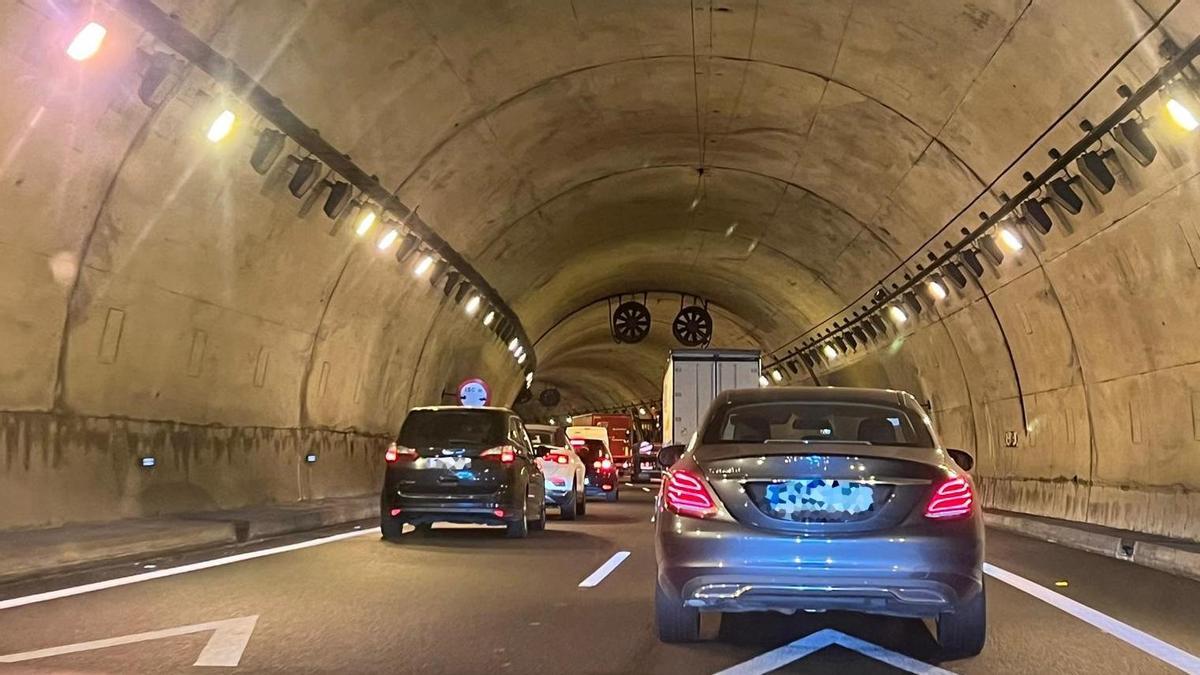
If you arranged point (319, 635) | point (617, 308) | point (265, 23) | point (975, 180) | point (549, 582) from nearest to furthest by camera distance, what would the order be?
point (319, 635)
point (549, 582)
point (265, 23)
point (975, 180)
point (617, 308)

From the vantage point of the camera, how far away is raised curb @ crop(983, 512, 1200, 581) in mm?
11711

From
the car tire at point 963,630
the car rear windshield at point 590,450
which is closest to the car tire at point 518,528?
the car tire at point 963,630

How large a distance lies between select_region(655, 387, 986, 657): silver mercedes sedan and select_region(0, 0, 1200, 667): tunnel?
5.60 m

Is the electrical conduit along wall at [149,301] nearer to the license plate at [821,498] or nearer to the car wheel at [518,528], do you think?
the car wheel at [518,528]

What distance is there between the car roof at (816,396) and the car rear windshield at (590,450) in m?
19.9

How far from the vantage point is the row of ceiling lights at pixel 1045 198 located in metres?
10.5

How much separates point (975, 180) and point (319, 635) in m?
11.6

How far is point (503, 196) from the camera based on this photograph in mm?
19531

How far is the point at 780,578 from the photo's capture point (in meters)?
6.38

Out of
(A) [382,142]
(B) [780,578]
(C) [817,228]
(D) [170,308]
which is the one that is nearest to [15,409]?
(D) [170,308]

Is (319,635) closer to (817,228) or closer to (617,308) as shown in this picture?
(817,228)

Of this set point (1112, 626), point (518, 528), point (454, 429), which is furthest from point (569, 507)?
point (1112, 626)

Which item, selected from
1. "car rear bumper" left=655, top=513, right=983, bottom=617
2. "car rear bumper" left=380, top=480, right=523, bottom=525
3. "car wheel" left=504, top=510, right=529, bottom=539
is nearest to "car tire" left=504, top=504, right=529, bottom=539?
"car wheel" left=504, top=510, right=529, bottom=539

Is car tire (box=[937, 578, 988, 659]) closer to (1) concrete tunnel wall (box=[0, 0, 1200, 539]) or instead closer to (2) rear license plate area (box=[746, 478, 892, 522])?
(2) rear license plate area (box=[746, 478, 892, 522])
